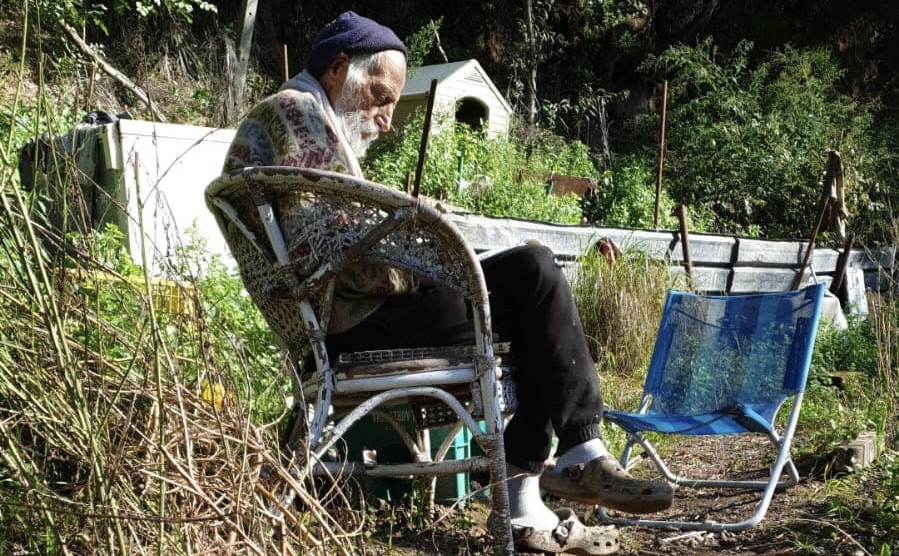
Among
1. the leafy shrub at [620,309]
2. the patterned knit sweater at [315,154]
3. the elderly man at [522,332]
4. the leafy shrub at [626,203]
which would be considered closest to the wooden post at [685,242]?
the leafy shrub at [620,309]

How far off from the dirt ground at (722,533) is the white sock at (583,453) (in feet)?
1.12

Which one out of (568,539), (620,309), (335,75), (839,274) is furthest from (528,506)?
(839,274)

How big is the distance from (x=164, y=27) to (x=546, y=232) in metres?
7.30

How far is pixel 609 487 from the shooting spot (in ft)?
8.14

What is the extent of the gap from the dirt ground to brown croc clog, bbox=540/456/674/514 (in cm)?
31

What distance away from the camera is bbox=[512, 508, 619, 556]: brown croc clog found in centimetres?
260

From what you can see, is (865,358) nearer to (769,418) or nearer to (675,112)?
(769,418)

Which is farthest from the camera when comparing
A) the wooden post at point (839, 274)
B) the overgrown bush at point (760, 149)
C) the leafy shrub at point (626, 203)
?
the overgrown bush at point (760, 149)

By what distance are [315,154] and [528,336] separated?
0.73m

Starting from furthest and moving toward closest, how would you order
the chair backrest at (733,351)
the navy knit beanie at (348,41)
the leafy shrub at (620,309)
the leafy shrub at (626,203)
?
1. the leafy shrub at (626,203)
2. the leafy shrub at (620,309)
3. the chair backrest at (733,351)
4. the navy knit beanie at (348,41)

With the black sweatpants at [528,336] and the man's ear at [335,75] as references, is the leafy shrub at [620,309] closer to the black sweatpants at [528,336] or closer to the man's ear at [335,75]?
the black sweatpants at [528,336]

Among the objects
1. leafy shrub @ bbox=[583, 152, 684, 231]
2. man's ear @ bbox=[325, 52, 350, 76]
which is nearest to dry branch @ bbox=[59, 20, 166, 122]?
man's ear @ bbox=[325, 52, 350, 76]

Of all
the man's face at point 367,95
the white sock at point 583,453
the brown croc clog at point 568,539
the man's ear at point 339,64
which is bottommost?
the brown croc clog at point 568,539

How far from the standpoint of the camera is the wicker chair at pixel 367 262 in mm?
2336
